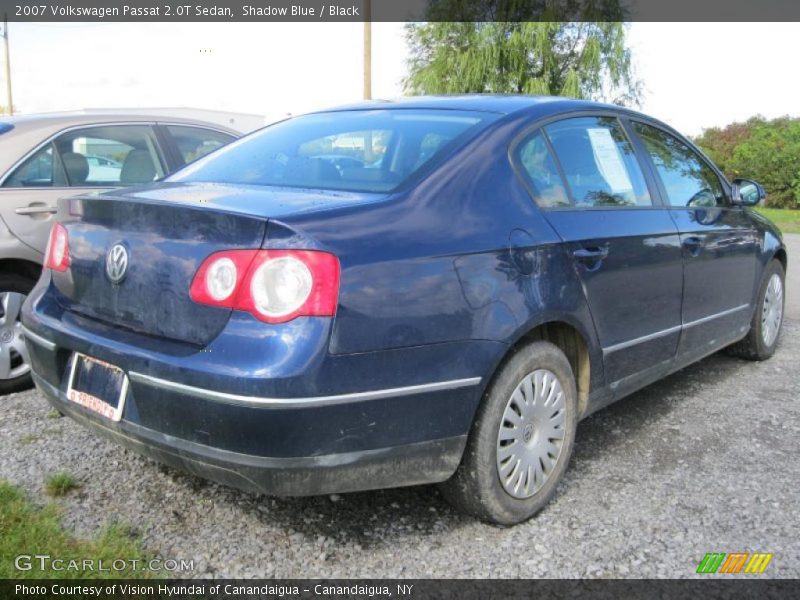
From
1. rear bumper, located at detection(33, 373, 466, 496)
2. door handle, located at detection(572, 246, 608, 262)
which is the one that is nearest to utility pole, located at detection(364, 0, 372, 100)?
door handle, located at detection(572, 246, 608, 262)

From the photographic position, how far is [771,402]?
14.8 feet

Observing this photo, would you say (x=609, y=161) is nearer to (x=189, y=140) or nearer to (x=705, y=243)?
(x=705, y=243)

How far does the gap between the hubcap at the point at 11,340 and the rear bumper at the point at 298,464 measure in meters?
2.02

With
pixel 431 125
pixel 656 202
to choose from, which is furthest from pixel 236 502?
pixel 656 202

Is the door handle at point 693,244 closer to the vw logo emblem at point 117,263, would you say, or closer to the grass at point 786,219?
the vw logo emblem at point 117,263

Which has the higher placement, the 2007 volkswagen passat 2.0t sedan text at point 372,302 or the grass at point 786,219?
the 2007 volkswagen passat 2.0t sedan text at point 372,302

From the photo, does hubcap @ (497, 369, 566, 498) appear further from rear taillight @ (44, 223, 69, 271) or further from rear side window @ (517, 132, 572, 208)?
rear taillight @ (44, 223, 69, 271)

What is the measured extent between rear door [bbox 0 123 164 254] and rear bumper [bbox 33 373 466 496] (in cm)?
225

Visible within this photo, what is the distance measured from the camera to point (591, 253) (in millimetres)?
3178

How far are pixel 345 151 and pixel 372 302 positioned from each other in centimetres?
103

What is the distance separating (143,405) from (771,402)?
3.69 metres

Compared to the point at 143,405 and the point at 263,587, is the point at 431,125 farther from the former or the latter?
the point at 263,587

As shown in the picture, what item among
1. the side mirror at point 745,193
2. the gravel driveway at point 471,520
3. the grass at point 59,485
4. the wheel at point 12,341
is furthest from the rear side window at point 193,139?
the side mirror at point 745,193

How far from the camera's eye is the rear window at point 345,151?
2.89 meters
